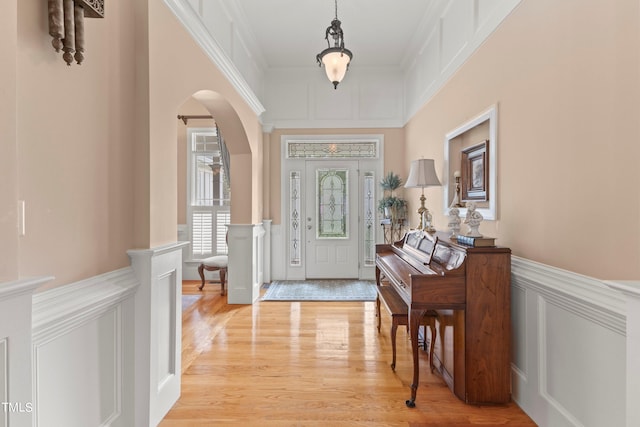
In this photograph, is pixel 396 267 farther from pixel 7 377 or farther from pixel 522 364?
pixel 7 377

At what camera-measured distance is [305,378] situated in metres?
2.55

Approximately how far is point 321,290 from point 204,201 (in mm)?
2556

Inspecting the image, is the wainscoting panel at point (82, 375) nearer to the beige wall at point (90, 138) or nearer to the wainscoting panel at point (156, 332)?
the wainscoting panel at point (156, 332)

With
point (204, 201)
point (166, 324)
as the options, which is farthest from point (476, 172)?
point (204, 201)

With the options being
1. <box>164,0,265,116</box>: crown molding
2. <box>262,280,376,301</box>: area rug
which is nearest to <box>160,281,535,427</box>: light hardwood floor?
<box>262,280,376,301</box>: area rug

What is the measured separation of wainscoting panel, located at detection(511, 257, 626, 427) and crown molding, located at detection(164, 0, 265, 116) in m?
2.86

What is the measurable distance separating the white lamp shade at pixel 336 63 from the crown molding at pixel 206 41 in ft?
3.25

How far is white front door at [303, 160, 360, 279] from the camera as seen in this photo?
5688mm

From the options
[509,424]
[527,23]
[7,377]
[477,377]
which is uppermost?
[527,23]

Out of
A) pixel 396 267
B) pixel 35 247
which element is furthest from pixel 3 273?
pixel 396 267

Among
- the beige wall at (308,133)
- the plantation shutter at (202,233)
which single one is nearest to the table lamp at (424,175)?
the beige wall at (308,133)

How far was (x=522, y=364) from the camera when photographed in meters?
2.15

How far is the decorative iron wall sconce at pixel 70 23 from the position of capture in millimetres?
1262

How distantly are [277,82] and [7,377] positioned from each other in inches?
204
